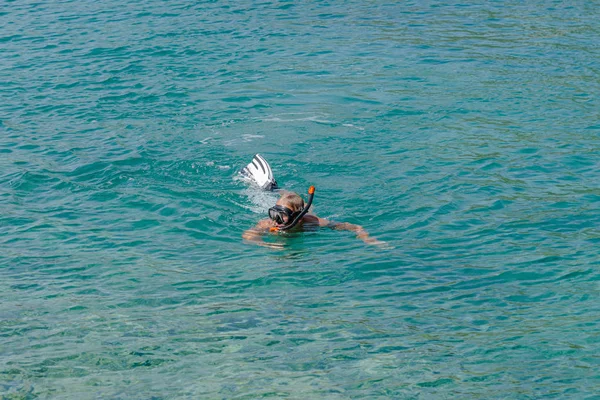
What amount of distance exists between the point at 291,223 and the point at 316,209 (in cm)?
131

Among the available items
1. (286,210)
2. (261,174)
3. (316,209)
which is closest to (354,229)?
(286,210)

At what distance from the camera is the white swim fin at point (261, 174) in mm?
11094

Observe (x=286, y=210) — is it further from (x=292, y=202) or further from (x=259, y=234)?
(x=259, y=234)

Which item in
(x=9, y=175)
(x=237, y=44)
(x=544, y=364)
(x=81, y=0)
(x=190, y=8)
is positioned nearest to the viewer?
(x=544, y=364)

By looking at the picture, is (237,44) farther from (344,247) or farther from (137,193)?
(344,247)

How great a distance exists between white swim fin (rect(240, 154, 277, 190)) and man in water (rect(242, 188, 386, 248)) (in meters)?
0.97

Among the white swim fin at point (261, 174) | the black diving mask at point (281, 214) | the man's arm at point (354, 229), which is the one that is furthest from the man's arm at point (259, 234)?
the white swim fin at point (261, 174)

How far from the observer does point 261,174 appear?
36.8ft

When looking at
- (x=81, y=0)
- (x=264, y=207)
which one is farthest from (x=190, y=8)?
(x=264, y=207)

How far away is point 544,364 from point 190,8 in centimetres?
1894

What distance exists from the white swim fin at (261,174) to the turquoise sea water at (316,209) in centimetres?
36

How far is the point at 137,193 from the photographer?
449 inches

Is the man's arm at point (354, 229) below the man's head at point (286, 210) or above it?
below

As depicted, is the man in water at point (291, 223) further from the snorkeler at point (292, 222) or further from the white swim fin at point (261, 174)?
the white swim fin at point (261, 174)
